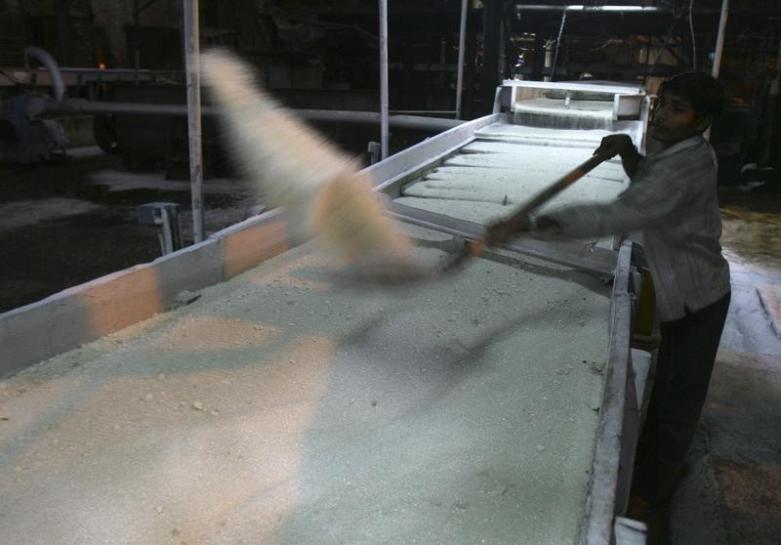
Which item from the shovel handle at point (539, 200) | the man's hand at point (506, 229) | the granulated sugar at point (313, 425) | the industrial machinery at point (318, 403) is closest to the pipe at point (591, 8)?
the industrial machinery at point (318, 403)

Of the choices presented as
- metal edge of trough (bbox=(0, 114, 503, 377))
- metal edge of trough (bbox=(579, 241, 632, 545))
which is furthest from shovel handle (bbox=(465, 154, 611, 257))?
metal edge of trough (bbox=(0, 114, 503, 377))

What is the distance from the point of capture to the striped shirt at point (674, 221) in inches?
76.0

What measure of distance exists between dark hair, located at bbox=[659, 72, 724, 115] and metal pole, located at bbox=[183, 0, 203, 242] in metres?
2.21

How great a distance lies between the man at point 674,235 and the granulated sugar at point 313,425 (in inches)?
13.3

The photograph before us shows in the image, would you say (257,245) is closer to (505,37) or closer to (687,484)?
(687,484)

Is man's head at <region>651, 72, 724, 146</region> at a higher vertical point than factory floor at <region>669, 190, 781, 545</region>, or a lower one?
higher

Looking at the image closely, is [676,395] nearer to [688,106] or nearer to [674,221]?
[674,221]

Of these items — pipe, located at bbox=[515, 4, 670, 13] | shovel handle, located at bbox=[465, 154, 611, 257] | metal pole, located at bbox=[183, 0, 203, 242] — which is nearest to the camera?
shovel handle, located at bbox=[465, 154, 611, 257]

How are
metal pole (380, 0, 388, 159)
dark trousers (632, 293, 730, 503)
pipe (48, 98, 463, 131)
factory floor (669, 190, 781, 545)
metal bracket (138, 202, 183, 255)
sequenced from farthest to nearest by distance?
1. pipe (48, 98, 463, 131)
2. metal pole (380, 0, 388, 159)
3. metal bracket (138, 202, 183, 255)
4. factory floor (669, 190, 781, 545)
5. dark trousers (632, 293, 730, 503)

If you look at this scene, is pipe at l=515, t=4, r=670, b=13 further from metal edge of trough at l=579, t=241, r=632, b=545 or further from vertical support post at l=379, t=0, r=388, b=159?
metal edge of trough at l=579, t=241, r=632, b=545

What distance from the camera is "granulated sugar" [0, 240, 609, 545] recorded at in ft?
4.65

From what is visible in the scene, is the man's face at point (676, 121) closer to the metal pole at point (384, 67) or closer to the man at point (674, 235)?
the man at point (674, 235)

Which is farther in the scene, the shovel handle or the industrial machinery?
the shovel handle

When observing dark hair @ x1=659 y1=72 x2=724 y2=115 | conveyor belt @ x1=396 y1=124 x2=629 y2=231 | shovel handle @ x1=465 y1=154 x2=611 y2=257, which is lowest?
conveyor belt @ x1=396 y1=124 x2=629 y2=231
